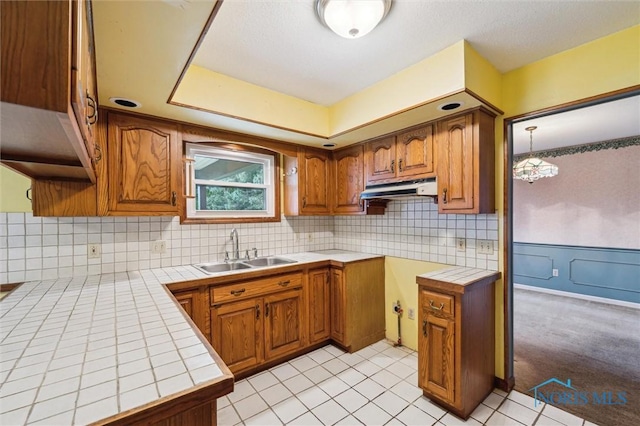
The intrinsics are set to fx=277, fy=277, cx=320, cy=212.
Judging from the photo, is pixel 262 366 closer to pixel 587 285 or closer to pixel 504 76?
pixel 504 76

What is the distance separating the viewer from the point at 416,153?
2359mm

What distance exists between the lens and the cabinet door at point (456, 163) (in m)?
2.01

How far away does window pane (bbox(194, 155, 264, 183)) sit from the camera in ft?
8.68

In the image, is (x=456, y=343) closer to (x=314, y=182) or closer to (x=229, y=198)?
(x=314, y=182)

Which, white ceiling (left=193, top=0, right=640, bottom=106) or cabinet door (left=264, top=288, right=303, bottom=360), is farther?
cabinet door (left=264, top=288, right=303, bottom=360)

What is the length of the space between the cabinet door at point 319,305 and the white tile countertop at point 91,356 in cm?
140

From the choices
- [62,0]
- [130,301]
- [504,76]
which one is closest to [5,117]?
[62,0]

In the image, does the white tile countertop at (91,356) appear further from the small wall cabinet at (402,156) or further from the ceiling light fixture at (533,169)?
the ceiling light fixture at (533,169)

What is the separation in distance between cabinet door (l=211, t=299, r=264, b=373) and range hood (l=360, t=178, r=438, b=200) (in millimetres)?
1378

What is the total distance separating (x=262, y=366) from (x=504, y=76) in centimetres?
301

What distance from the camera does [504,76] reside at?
6.95 feet

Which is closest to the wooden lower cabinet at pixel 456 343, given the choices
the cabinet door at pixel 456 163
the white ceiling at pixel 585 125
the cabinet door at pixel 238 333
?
the cabinet door at pixel 456 163

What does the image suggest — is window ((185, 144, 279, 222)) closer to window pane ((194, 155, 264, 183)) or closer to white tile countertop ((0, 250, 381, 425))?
window pane ((194, 155, 264, 183))

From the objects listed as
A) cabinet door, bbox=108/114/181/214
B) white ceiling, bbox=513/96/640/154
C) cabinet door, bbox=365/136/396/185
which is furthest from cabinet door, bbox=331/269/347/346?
white ceiling, bbox=513/96/640/154
